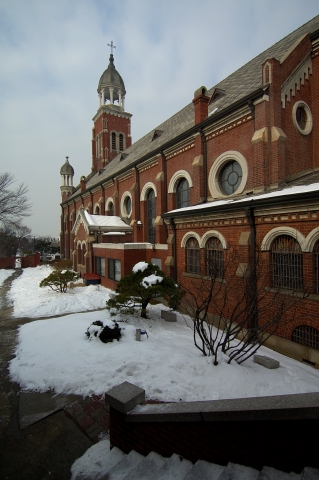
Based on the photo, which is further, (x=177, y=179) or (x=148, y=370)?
(x=177, y=179)

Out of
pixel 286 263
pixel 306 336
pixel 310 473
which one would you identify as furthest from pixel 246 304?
pixel 310 473

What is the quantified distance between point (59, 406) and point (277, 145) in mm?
11658

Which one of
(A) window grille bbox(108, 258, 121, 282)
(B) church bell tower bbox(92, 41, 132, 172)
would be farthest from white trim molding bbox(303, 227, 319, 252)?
(B) church bell tower bbox(92, 41, 132, 172)

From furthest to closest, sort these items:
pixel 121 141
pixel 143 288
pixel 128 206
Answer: pixel 121 141 < pixel 128 206 < pixel 143 288

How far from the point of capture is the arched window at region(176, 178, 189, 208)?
693 inches

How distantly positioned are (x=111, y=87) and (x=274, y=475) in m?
47.0

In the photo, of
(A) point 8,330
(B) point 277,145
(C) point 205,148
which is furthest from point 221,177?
(A) point 8,330

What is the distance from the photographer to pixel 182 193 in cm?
1800

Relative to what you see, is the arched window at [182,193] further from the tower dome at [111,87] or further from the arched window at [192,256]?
the tower dome at [111,87]

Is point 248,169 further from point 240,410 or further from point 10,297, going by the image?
point 10,297

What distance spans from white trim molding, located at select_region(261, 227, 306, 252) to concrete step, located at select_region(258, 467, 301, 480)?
6.45m

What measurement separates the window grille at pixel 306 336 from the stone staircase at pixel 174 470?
6117mm

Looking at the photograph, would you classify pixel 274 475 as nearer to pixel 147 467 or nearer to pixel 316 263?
pixel 147 467

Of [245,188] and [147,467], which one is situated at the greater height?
[245,188]
